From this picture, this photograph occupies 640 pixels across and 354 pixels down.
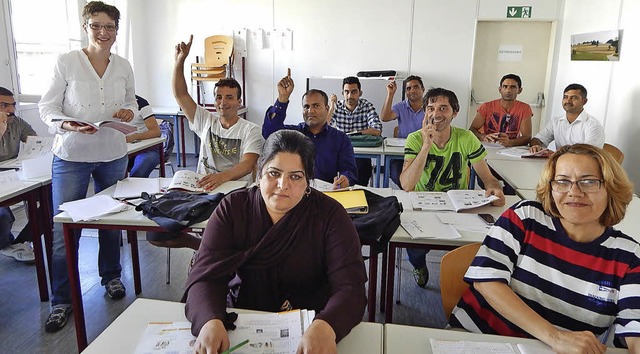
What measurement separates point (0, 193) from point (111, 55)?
0.92 meters

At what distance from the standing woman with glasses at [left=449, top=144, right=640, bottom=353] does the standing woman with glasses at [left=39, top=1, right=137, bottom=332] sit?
1987 mm

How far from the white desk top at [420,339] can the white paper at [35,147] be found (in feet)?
9.59

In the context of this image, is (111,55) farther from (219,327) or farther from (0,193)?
(219,327)

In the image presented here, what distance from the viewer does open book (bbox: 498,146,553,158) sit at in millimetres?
3840

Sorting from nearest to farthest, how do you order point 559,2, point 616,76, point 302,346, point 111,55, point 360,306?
point 302,346 → point 360,306 → point 111,55 → point 616,76 → point 559,2

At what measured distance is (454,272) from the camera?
5.27 feet

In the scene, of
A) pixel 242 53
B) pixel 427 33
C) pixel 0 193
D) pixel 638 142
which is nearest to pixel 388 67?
pixel 427 33

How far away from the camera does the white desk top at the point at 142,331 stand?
1191 mm

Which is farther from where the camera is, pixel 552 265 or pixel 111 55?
pixel 111 55

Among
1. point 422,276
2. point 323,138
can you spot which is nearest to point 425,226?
point 422,276

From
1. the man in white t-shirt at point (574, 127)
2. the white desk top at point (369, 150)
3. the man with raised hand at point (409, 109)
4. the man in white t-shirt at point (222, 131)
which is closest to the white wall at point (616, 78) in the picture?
the man in white t-shirt at point (574, 127)

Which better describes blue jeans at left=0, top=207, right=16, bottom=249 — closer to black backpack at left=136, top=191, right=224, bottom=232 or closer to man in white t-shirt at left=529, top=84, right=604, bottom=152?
black backpack at left=136, top=191, right=224, bottom=232

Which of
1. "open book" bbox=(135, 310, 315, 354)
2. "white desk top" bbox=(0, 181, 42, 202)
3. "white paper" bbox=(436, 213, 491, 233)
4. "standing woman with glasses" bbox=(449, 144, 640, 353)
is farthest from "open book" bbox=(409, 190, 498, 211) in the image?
"white desk top" bbox=(0, 181, 42, 202)

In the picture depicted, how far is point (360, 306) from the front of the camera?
137 cm
